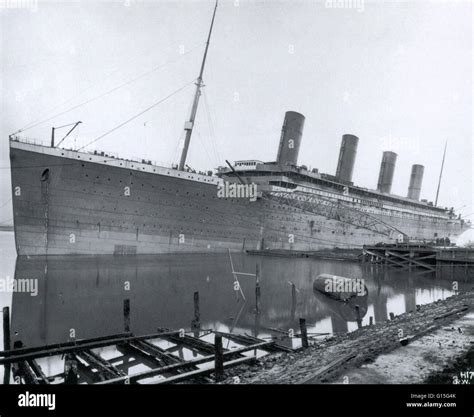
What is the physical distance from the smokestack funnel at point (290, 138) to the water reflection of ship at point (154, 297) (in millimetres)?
14616

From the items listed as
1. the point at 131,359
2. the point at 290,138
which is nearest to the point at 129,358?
the point at 131,359

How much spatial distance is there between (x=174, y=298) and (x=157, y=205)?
31.0 feet

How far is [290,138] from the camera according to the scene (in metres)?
32.8

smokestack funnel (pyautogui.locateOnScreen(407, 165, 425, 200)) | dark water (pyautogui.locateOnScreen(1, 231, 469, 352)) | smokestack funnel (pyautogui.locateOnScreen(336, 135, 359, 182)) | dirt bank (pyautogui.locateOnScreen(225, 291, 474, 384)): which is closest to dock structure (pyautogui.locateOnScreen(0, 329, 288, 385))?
dirt bank (pyautogui.locateOnScreen(225, 291, 474, 384))

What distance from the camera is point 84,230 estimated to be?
19516 mm

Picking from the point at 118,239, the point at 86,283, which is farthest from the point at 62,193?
the point at 86,283

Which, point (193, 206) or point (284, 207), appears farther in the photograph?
point (284, 207)

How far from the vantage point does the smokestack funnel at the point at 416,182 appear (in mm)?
52906

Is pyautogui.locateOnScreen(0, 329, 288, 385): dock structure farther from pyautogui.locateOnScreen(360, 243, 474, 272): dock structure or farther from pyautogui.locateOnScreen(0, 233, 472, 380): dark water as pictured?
pyautogui.locateOnScreen(360, 243, 474, 272): dock structure

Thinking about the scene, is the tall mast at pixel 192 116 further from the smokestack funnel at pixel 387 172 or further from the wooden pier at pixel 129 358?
the smokestack funnel at pixel 387 172

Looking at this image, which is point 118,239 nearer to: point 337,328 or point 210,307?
point 210,307

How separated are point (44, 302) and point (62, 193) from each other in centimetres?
859

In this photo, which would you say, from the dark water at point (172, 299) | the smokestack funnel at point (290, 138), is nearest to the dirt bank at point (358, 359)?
the dark water at point (172, 299)

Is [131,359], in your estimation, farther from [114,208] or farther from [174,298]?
[114,208]
